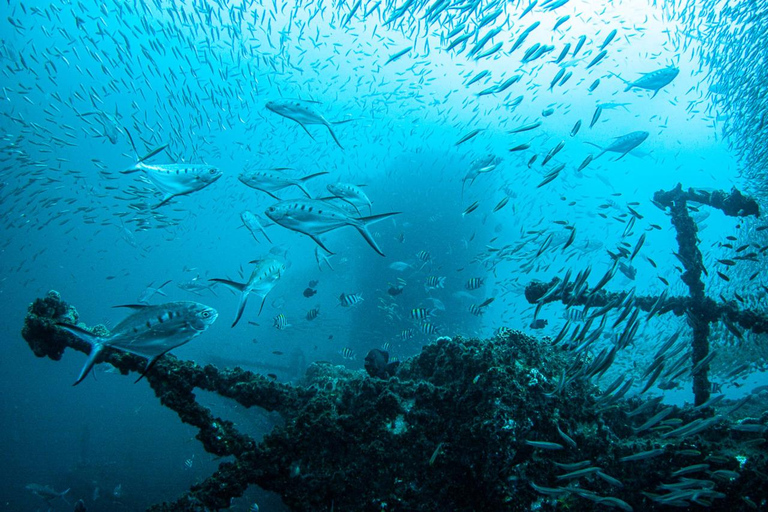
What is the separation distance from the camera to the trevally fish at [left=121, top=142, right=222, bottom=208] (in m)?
3.58

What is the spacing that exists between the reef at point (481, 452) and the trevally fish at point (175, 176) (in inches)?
94.2

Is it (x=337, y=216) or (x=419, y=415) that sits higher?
(x=337, y=216)

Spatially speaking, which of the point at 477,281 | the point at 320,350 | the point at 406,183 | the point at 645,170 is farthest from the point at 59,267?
the point at 645,170

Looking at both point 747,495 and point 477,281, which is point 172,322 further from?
point 477,281

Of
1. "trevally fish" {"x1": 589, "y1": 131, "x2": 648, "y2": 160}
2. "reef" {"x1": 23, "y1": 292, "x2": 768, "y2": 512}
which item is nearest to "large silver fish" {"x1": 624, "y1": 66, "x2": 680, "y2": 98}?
"trevally fish" {"x1": 589, "y1": 131, "x2": 648, "y2": 160}

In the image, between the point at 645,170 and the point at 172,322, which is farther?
the point at 645,170

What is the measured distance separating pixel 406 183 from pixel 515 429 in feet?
58.0

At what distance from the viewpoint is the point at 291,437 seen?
330cm

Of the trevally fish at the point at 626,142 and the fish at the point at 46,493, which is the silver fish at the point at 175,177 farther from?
the fish at the point at 46,493

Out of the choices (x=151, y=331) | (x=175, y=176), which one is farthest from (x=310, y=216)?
(x=175, y=176)

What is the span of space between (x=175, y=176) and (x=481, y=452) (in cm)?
463

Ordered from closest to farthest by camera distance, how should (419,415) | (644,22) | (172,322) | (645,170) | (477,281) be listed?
(172,322)
(419,415)
(477,281)
(644,22)
(645,170)

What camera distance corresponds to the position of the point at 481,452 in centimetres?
297

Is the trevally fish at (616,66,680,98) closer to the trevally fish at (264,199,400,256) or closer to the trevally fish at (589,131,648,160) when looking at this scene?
the trevally fish at (589,131,648,160)
